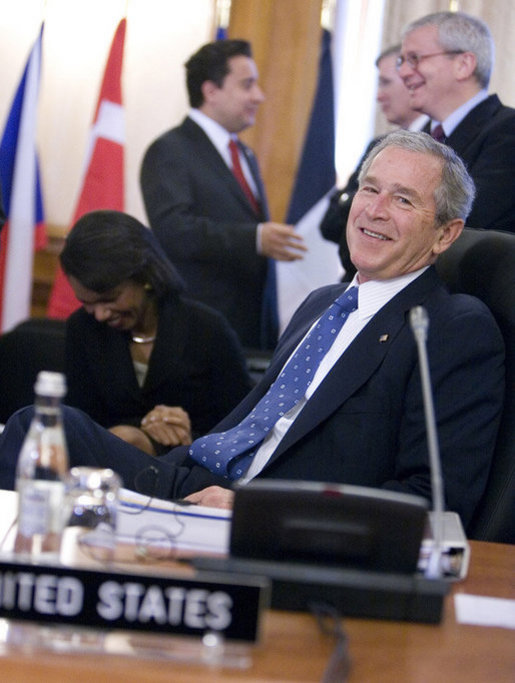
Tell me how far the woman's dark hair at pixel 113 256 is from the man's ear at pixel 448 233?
1.25 metres

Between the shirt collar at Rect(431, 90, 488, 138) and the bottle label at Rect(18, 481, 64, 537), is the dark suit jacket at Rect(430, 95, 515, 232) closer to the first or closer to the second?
the shirt collar at Rect(431, 90, 488, 138)

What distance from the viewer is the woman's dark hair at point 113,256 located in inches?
132

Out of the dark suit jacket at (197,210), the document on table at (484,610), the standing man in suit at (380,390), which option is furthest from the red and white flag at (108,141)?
the document on table at (484,610)

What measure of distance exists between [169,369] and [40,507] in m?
2.12

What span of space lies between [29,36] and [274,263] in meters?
1.95

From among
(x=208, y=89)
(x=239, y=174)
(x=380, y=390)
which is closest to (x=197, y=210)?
(x=239, y=174)

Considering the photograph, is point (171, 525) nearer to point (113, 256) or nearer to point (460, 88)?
point (113, 256)

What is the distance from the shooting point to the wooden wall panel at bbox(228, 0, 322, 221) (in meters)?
5.69

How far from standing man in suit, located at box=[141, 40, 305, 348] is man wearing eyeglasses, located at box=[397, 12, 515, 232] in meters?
1.06

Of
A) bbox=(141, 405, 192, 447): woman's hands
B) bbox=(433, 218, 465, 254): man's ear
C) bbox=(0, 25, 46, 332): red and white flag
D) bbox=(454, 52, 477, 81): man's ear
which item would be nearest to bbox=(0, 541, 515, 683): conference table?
bbox=(433, 218, 465, 254): man's ear

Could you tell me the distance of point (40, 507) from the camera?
1.33 metres

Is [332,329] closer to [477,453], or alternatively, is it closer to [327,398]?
[327,398]

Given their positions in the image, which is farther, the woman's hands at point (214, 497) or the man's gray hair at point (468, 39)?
the man's gray hair at point (468, 39)

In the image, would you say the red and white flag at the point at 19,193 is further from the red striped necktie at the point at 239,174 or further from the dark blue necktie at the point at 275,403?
the dark blue necktie at the point at 275,403
